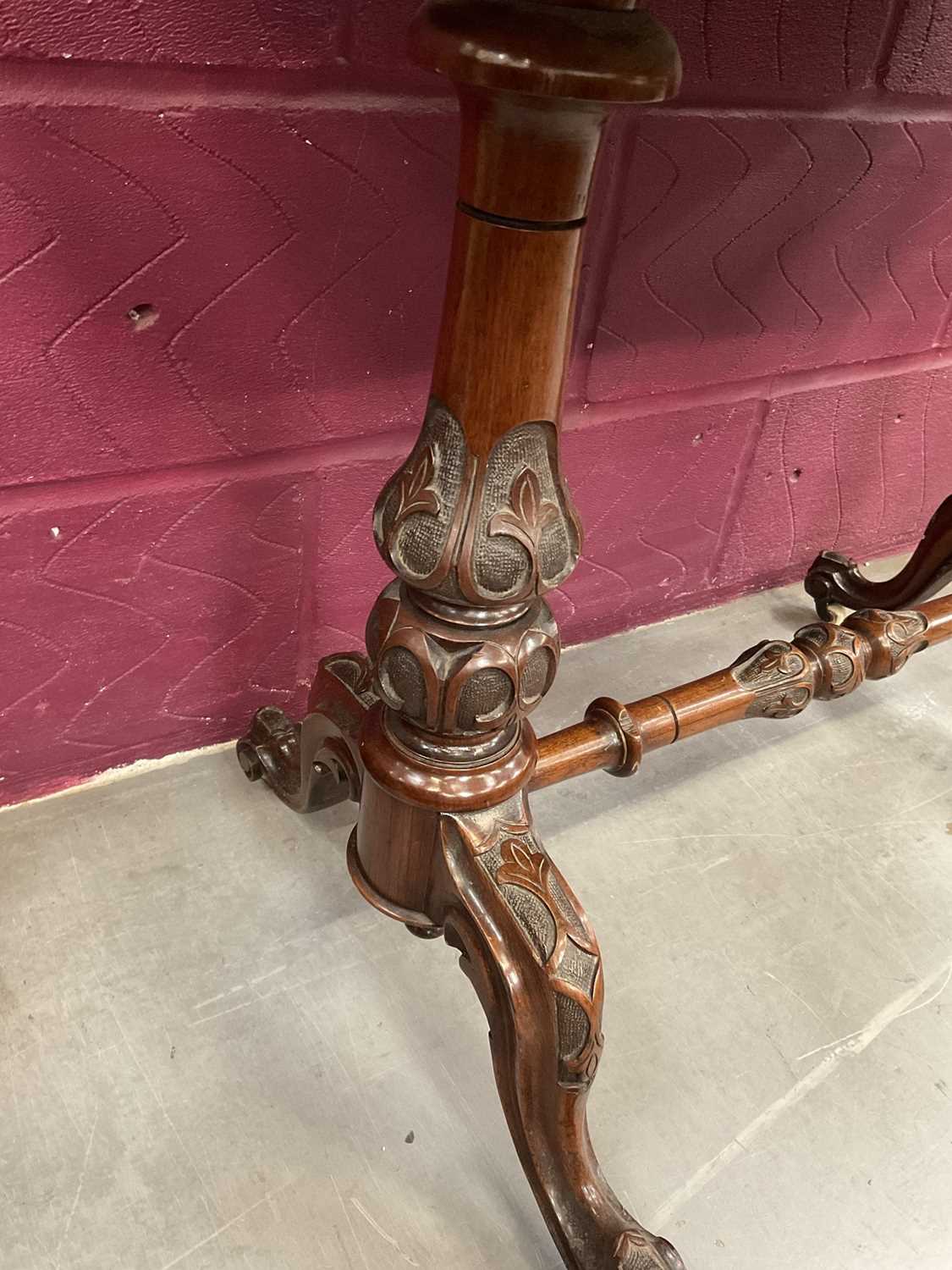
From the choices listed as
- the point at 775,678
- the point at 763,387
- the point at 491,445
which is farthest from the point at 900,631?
the point at 491,445

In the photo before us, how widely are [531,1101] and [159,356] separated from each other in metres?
0.58

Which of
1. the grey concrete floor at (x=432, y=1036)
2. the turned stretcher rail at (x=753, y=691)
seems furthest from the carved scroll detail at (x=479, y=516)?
the grey concrete floor at (x=432, y=1036)

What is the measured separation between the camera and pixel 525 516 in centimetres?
57

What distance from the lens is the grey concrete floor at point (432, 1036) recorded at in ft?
2.26

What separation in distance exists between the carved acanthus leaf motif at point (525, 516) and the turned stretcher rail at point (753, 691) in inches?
11.5

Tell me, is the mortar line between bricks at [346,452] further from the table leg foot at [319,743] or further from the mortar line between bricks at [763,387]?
the table leg foot at [319,743]

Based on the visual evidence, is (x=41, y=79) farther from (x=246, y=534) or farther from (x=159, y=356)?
(x=246, y=534)

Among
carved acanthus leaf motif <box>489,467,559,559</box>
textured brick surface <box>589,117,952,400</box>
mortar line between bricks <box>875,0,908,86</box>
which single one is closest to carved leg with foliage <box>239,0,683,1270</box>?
carved acanthus leaf motif <box>489,467,559,559</box>

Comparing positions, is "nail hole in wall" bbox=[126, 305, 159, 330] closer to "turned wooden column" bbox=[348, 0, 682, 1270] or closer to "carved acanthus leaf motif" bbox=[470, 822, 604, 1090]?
"turned wooden column" bbox=[348, 0, 682, 1270]

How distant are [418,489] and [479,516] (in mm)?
40

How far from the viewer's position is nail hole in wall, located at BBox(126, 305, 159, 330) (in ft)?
2.49

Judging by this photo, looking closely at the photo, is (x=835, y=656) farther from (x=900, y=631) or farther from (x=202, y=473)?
(x=202, y=473)

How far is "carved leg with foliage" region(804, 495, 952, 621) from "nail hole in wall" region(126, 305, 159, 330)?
81 centimetres

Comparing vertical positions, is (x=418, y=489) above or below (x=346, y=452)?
above
